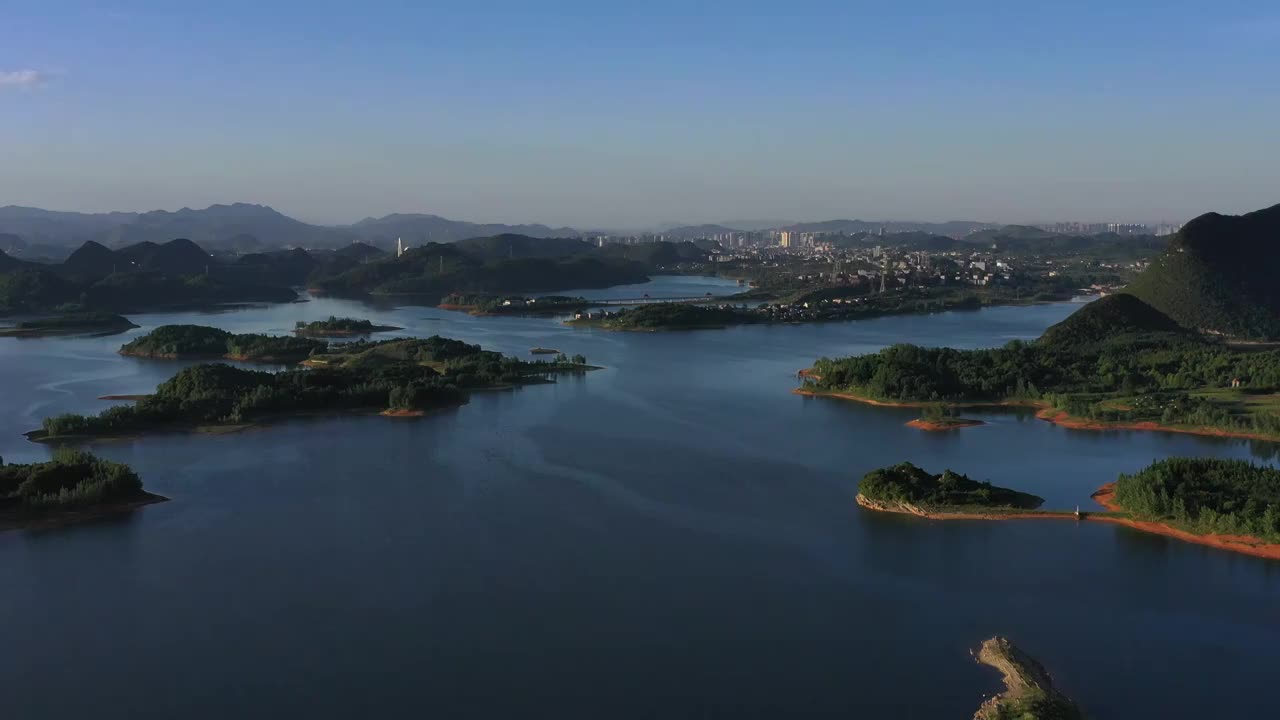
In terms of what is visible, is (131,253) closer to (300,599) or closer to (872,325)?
(872,325)

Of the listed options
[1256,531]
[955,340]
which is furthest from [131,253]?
[1256,531]

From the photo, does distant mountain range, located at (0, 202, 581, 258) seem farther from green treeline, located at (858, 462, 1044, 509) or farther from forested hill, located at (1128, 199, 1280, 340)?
green treeline, located at (858, 462, 1044, 509)

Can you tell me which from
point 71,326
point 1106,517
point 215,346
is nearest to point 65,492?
point 1106,517

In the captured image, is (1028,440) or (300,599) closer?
(300,599)

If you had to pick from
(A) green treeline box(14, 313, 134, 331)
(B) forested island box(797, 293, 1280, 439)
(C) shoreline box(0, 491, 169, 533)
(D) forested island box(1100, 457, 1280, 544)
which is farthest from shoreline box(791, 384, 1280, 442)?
(A) green treeline box(14, 313, 134, 331)

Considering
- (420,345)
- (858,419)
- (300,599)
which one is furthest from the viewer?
(420,345)

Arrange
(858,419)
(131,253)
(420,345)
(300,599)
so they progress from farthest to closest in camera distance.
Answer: (131,253) < (420,345) < (858,419) < (300,599)

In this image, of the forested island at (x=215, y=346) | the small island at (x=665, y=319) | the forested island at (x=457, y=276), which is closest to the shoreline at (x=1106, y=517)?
the forested island at (x=215, y=346)
